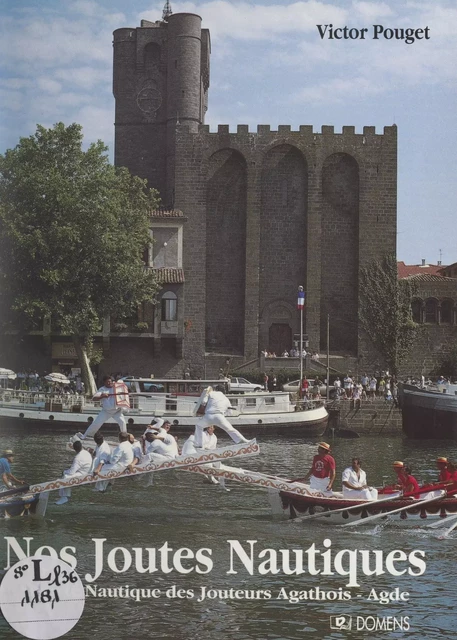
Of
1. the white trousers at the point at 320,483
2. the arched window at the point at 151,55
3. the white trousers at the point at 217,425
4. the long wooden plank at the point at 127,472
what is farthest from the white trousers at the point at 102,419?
the arched window at the point at 151,55

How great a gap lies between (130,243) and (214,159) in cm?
1551

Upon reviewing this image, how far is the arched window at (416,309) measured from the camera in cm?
7006

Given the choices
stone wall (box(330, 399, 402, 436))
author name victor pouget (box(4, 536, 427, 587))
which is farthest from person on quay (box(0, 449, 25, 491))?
stone wall (box(330, 399, 402, 436))

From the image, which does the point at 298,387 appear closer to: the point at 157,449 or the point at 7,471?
the point at 157,449

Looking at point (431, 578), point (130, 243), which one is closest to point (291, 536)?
point (431, 578)

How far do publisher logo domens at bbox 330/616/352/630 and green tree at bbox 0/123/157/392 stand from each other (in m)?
38.1

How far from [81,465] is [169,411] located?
22.9 metres

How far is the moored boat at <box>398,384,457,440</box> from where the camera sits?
5125 centimetres

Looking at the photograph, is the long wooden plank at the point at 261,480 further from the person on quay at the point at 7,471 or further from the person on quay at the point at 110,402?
the person on quay at the point at 7,471

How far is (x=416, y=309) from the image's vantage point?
2766 inches

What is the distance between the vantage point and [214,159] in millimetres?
69812

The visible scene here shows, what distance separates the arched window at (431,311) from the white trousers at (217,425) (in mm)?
45951

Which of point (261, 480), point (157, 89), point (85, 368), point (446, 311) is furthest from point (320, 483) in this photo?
point (157, 89)

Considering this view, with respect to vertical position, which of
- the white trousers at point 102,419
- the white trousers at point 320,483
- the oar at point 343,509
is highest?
the white trousers at point 102,419
